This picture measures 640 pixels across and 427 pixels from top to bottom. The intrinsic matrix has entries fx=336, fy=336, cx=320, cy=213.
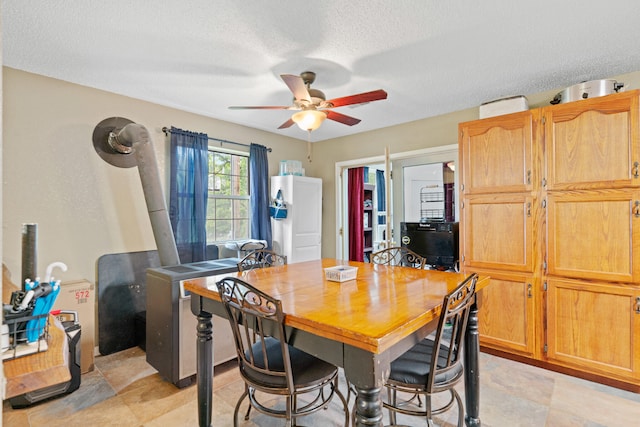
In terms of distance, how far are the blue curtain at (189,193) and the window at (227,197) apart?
0.27 meters

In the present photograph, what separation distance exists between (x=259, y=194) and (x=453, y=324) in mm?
3099

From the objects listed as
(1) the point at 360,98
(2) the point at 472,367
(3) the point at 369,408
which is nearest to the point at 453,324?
(2) the point at 472,367

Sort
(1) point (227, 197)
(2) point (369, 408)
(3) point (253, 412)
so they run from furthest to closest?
(1) point (227, 197) → (3) point (253, 412) → (2) point (369, 408)

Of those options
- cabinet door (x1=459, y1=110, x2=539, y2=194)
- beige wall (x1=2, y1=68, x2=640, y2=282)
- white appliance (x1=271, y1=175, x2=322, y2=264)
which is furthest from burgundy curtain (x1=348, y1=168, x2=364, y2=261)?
cabinet door (x1=459, y1=110, x2=539, y2=194)

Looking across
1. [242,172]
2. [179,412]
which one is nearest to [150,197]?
[242,172]

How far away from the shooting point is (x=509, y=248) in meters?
2.92

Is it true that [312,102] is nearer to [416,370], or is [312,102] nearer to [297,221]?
[416,370]

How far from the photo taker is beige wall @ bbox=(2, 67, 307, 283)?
269 centimetres

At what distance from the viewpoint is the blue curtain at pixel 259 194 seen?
4.24 m

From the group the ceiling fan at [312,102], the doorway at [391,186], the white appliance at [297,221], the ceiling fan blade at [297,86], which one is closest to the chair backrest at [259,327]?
the ceiling fan blade at [297,86]

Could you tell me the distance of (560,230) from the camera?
8.85 ft

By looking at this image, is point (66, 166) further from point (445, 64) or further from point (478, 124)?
point (478, 124)

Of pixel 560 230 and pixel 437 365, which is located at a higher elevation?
pixel 560 230

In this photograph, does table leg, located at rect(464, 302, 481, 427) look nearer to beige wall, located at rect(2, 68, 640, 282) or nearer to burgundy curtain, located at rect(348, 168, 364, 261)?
beige wall, located at rect(2, 68, 640, 282)
